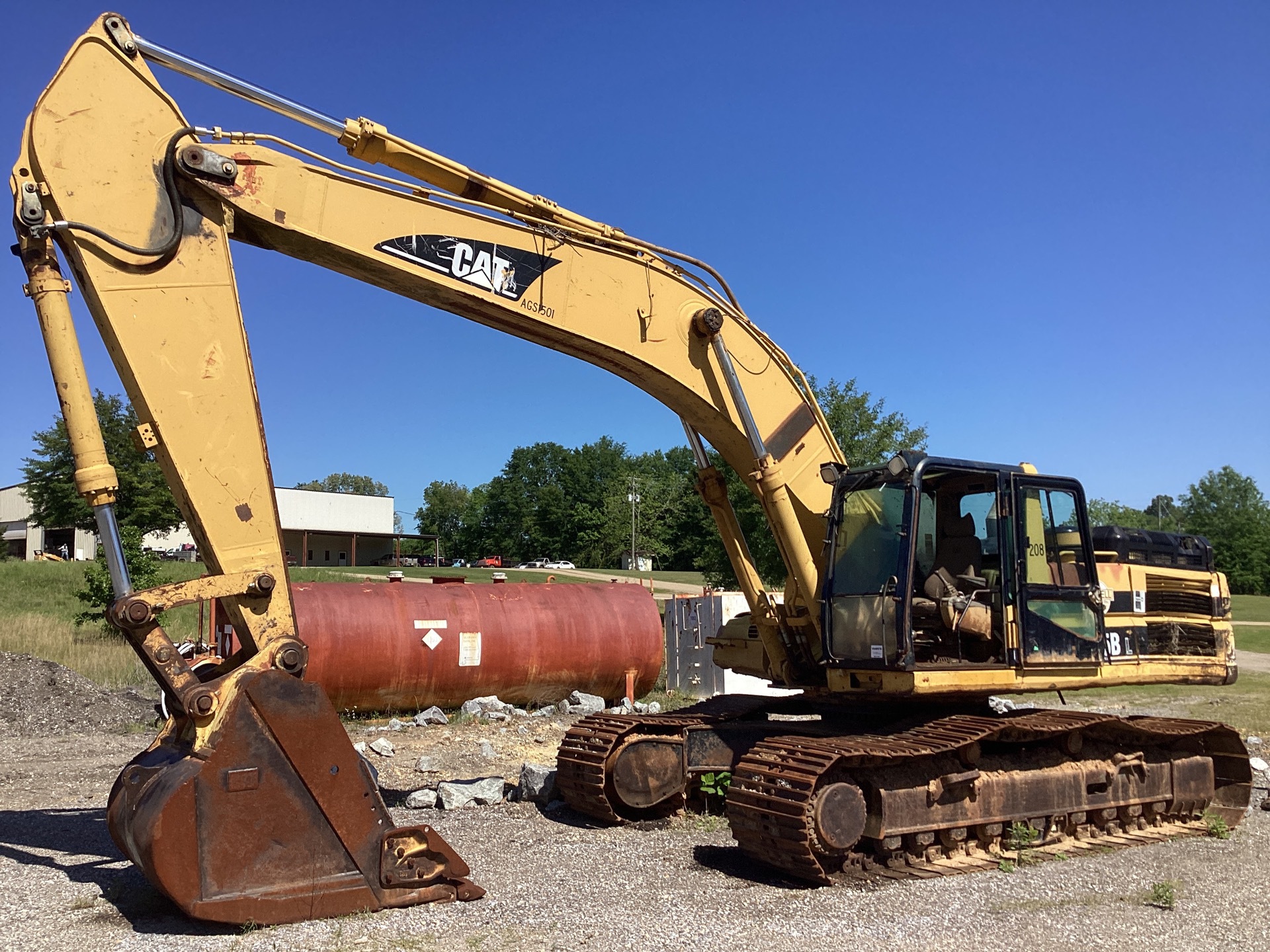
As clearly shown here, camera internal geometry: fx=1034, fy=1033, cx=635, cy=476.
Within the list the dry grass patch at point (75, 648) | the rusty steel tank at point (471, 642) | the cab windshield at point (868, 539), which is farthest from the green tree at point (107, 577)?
the cab windshield at point (868, 539)

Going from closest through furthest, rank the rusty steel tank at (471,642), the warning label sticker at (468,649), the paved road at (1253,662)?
the rusty steel tank at (471,642) → the warning label sticker at (468,649) → the paved road at (1253,662)

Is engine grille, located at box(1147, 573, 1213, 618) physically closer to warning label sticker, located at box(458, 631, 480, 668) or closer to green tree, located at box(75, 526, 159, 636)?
warning label sticker, located at box(458, 631, 480, 668)

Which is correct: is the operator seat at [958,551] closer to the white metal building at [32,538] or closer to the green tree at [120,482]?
the green tree at [120,482]

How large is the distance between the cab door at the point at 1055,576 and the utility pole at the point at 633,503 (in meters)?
83.2

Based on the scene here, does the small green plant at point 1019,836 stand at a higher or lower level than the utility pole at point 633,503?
lower

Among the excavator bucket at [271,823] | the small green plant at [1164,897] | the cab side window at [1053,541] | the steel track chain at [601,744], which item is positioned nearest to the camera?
the excavator bucket at [271,823]

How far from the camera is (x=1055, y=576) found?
8.48m

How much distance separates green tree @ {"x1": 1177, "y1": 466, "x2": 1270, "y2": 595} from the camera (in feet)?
259

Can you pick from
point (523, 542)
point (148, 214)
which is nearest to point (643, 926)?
Answer: point (148, 214)

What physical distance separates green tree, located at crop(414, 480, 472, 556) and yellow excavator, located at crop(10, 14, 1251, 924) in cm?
13224

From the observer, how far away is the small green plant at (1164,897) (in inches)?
264

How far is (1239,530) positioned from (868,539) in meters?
91.4

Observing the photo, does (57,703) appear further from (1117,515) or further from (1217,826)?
(1117,515)

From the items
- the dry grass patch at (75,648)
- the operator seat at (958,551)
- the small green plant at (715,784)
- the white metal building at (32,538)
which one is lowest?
the small green plant at (715,784)
